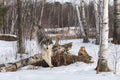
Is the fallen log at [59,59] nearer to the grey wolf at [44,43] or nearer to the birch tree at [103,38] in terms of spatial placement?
the grey wolf at [44,43]

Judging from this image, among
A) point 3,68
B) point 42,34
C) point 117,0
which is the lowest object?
point 3,68

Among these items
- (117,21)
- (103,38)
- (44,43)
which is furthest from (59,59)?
(117,21)

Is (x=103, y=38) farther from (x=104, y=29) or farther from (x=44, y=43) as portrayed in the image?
(x=44, y=43)

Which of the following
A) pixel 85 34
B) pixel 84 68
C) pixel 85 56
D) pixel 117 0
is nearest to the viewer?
pixel 84 68

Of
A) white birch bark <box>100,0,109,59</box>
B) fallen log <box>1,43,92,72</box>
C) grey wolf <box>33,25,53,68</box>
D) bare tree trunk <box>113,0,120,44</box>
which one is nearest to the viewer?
white birch bark <box>100,0,109,59</box>

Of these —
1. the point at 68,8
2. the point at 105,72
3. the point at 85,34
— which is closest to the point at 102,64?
the point at 105,72

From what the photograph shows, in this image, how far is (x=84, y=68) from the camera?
8781 mm

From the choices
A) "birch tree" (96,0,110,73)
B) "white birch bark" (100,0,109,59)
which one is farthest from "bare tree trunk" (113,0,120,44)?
"white birch bark" (100,0,109,59)

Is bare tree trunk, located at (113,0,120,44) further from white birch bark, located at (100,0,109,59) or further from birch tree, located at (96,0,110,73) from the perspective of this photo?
white birch bark, located at (100,0,109,59)

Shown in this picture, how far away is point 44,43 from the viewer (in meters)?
9.05

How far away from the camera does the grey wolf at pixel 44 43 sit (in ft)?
29.6

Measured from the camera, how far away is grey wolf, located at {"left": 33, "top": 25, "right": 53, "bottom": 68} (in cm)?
903

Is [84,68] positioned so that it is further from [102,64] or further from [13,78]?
[13,78]

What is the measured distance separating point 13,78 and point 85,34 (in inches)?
396
